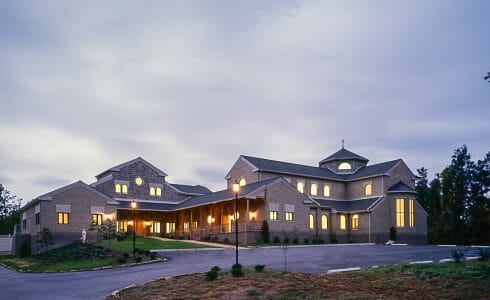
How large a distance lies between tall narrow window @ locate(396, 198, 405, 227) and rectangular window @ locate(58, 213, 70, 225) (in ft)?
109

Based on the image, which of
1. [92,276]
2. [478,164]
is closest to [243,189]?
[92,276]

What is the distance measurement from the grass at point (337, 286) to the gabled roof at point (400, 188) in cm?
3831

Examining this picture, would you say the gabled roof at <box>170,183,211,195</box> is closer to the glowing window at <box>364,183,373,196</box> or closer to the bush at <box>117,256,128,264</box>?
the glowing window at <box>364,183,373,196</box>

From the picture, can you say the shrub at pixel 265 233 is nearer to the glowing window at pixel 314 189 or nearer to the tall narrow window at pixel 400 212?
the glowing window at pixel 314 189

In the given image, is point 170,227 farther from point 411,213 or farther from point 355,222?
point 411,213

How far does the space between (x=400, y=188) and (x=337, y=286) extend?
142ft

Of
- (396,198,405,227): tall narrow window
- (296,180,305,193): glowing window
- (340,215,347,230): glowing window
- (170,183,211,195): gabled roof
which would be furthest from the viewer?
(170,183,211,195): gabled roof

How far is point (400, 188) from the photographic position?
57094 millimetres

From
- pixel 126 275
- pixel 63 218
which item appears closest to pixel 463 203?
pixel 63 218

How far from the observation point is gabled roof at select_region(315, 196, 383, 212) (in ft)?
187

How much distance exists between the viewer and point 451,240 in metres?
69.1

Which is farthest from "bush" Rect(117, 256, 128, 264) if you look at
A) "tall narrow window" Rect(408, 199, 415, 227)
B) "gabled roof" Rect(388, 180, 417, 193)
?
"tall narrow window" Rect(408, 199, 415, 227)

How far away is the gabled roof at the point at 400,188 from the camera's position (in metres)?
56.6

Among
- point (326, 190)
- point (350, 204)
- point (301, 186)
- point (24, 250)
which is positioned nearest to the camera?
point (24, 250)
